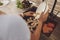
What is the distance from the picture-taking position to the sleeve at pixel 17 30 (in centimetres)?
64

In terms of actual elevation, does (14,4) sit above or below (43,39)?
above

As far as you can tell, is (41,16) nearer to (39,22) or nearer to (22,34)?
(39,22)

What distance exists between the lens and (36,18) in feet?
3.90

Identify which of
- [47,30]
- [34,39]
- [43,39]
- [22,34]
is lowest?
[43,39]

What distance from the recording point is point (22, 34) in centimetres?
67

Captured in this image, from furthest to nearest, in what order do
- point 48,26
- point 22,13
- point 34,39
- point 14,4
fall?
point 48,26 → point 14,4 → point 22,13 → point 34,39

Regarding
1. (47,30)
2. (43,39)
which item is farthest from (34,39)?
(43,39)


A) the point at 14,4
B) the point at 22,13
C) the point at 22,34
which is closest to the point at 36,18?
the point at 22,13

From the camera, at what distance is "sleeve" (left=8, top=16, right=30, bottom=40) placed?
2.09ft

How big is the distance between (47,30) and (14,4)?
1.35 feet

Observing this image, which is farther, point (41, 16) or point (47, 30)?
point (47, 30)

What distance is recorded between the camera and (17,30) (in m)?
0.66

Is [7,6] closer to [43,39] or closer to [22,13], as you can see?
[22,13]

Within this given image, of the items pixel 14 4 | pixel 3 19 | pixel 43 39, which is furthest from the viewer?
pixel 43 39
